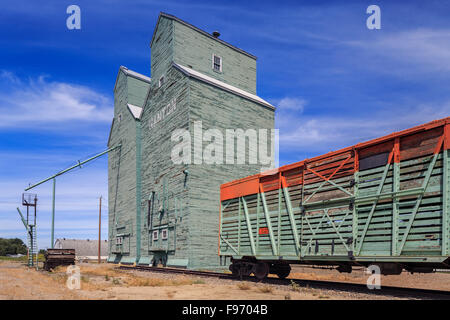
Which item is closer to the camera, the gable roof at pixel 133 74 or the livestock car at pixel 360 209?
the livestock car at pixel 360 209

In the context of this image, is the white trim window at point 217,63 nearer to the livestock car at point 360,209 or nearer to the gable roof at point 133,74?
the gable roof at point 133,74

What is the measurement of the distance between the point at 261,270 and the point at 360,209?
6.06m

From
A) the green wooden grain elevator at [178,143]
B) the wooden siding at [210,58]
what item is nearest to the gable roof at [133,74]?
the green wooden grain elevator at [178,143]

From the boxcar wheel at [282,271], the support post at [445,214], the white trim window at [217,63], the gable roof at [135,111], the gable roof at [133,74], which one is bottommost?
the boxcar wheel at [282,271]

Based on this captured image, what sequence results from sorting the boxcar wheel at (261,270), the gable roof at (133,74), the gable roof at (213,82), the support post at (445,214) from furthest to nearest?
the gable roof at (133,74) → the gable roof at (213,82) → the boxcar wheel at (261,270) → the support post at (445,214)

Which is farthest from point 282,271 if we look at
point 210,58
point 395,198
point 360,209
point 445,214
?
point 210,58

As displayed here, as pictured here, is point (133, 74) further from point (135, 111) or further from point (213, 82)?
point (213, 82)

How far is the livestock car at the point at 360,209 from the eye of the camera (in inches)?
351

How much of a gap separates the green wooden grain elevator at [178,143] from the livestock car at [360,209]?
27.7 ft

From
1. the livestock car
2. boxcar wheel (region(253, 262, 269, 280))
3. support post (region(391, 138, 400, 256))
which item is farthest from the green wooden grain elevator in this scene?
support post (region(391, 138, 400, 256))

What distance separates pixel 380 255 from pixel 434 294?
5.95ft

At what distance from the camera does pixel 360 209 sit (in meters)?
10.7
